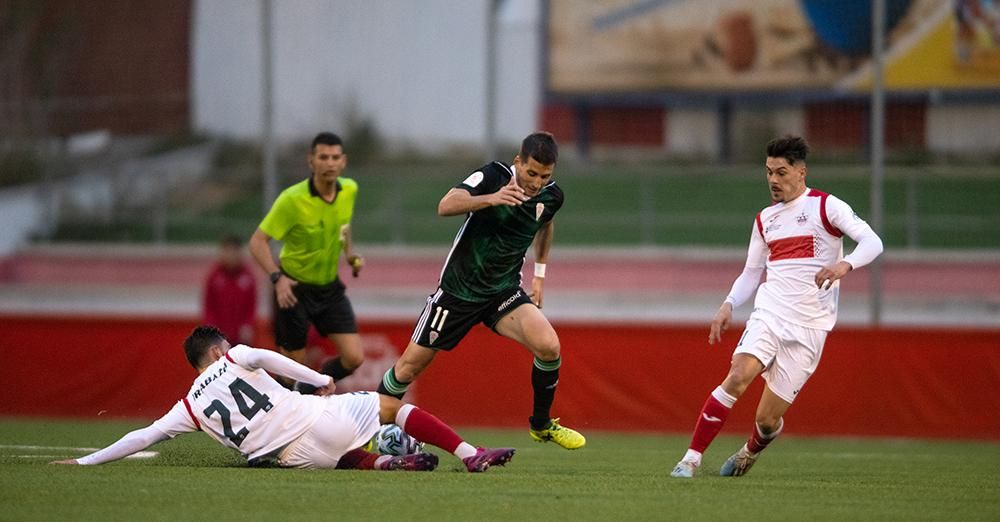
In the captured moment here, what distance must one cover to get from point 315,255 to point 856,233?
16.0ft

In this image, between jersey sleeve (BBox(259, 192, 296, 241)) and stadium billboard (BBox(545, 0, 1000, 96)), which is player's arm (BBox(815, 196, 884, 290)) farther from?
stadium billboard (BBox(545, 0, 1000, 96))

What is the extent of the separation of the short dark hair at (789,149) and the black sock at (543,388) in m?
2.01

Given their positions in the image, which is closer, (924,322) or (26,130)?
(924,322)

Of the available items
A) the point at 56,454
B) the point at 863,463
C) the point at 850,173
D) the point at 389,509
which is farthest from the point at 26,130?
the point at 389,509

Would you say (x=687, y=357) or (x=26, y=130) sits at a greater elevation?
(x=26, y=130)

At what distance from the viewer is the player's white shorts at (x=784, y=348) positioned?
973cm

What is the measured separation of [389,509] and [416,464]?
5.54 ft

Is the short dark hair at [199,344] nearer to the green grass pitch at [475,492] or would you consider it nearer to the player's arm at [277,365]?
the player's arm at [277,365]

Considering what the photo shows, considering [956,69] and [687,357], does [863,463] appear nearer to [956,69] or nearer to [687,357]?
[687,357]

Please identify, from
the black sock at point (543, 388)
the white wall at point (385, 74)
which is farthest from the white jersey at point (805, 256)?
the white wall at point (385, 74)

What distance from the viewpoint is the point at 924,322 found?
79.4 ft

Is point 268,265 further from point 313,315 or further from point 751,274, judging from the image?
point 751,274

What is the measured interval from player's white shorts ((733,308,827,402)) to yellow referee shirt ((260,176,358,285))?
416 centimetres

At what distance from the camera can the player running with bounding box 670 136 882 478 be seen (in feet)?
31.9
